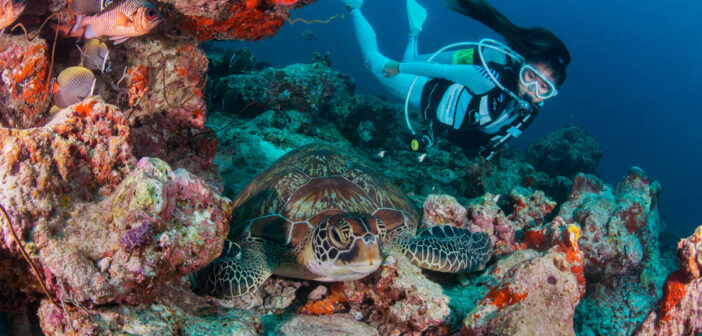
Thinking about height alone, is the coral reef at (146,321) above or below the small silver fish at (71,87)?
below

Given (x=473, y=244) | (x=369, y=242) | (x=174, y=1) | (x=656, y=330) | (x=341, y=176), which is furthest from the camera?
(x=341, y=176)

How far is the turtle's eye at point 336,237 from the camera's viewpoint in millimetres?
2305

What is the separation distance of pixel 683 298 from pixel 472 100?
4373mm

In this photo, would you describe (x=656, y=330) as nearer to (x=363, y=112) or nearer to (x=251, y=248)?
(x=251, y=248)

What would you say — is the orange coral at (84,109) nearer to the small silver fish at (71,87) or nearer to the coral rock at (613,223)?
the small silver fish at (71,87)

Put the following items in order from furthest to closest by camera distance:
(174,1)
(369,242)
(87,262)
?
(174,1) → (369,242) → (87,262)

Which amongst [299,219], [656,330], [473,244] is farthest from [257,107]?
[656,330]

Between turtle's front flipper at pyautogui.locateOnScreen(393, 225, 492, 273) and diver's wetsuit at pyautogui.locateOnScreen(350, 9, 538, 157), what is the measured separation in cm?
321

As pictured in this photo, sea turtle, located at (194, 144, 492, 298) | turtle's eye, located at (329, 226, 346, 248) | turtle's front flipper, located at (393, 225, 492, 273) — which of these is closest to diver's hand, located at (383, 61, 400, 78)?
sea turtle, located at (194, 144, 492, 298)

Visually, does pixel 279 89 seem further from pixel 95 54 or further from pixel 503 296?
pixel 503 296

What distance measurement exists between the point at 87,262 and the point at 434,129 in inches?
231

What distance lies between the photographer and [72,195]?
148 cm

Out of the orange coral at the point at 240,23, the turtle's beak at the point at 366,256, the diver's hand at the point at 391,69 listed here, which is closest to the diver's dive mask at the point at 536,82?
the diver's hand at the point at 391,69

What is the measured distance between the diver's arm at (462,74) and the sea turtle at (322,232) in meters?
3.09
